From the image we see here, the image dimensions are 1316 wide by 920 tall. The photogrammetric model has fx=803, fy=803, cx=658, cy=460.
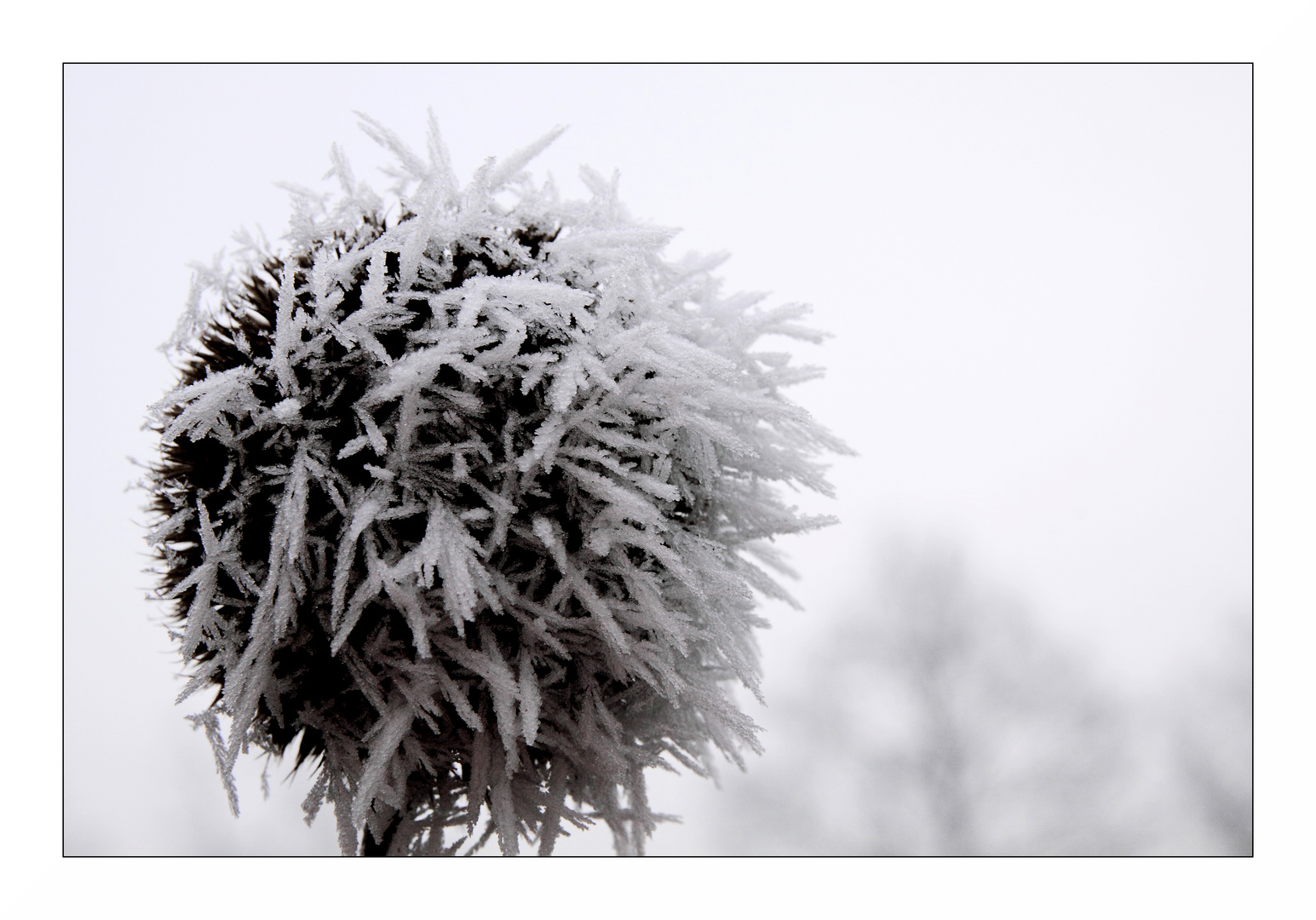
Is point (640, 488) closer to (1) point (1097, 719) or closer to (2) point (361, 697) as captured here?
(2) point (361, 697)

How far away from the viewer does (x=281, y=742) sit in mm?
1075

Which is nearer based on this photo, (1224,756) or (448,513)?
(448,513)

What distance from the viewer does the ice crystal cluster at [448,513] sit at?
3.06 feet

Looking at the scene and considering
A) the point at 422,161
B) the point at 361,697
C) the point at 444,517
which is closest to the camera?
the point at 444,517

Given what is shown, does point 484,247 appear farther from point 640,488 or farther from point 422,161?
point 640,488

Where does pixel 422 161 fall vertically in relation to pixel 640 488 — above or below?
above

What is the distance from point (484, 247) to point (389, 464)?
0.32 m

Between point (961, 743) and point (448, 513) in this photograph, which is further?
point (961, 743)

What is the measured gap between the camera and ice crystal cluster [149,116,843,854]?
3.06 ft

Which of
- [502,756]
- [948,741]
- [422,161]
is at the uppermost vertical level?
[422,161]

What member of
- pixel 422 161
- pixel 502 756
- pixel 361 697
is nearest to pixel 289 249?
pixel 422 161

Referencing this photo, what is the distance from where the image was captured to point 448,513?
93cm

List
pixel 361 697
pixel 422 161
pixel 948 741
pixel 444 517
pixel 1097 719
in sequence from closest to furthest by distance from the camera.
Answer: pixel 444 517
pixel 361 697
pixel 422 161
pixel 1097 719
pixel 948 741

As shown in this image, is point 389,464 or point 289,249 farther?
point 289,249
